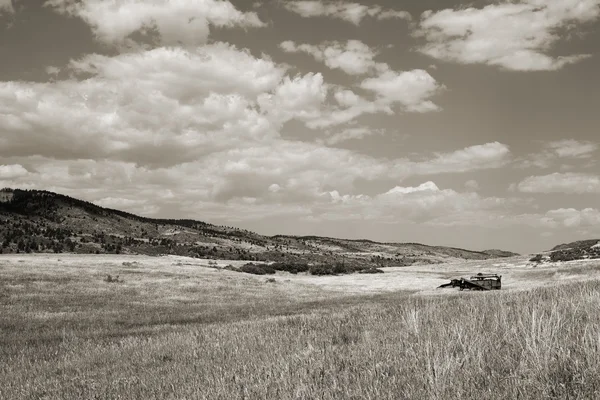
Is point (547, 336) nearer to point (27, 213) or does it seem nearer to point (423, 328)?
point (423, 328)

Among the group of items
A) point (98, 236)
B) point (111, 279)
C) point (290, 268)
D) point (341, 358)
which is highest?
point (341, 358)

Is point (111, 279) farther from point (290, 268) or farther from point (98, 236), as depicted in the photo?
point (98, 236)

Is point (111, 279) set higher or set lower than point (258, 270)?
higher

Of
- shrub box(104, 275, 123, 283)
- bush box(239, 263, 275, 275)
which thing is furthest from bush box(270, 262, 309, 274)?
shrub box(104, 275, 123, 283)

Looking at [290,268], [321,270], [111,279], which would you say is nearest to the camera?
[111,279]

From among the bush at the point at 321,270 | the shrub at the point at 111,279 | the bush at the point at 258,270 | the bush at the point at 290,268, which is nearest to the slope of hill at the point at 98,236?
the bush at the point at 290,268

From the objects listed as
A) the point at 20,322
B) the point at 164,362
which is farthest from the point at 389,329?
Answer: the point at 20,322

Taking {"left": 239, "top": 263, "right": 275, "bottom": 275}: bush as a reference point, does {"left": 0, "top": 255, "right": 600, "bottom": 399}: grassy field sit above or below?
above

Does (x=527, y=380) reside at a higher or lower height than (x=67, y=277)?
higher

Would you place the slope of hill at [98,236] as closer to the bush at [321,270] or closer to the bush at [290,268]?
the bush at [290,268]

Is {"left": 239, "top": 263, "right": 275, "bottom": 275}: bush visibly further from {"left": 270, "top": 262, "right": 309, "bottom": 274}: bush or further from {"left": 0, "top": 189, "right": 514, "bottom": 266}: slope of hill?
{"left": 0, "top": 189, "right": 514, "bottom": 266}: slope of hill

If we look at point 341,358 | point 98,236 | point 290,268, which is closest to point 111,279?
point 290,268

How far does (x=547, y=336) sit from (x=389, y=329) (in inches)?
155

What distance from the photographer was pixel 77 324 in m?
18.5
